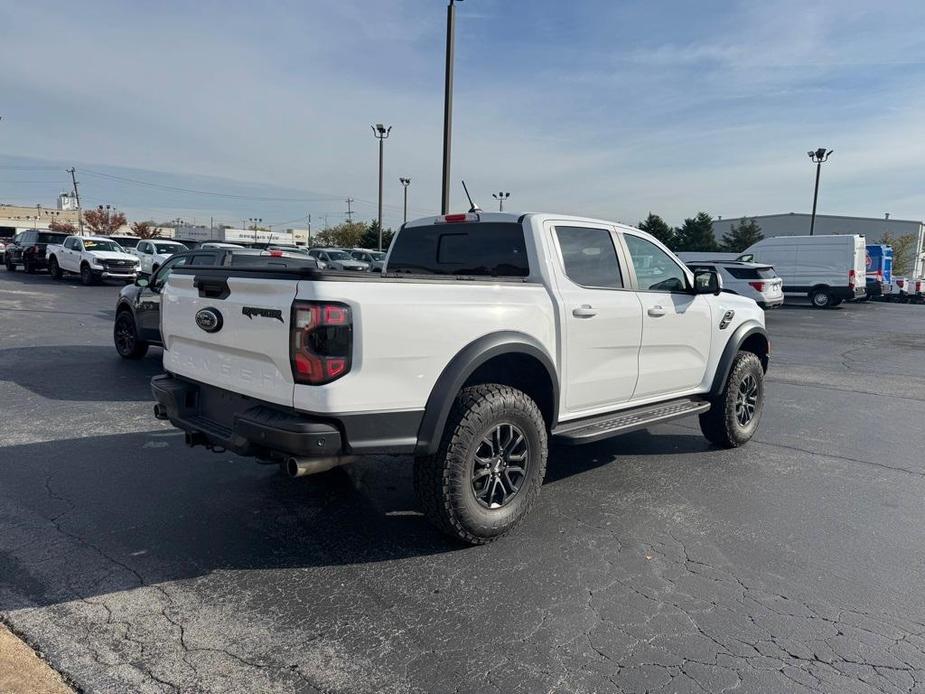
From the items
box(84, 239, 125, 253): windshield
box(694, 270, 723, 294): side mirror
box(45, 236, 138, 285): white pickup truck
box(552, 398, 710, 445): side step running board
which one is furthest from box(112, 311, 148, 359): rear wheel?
box(84, 239, 125, 253): windshield

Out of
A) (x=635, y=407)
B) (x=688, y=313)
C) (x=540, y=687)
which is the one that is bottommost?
(x=540, y=687)

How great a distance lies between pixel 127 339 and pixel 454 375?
7.59 m

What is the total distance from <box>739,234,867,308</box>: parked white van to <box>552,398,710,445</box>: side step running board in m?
21.6

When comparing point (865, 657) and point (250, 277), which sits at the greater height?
point (250, 277)

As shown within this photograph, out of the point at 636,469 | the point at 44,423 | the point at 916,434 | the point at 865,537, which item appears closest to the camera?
the point at 865,537

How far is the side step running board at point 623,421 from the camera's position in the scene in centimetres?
430

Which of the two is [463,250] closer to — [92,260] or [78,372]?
[78,372]

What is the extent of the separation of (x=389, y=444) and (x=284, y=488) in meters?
1.65

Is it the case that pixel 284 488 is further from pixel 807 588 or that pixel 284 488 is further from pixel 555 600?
pixel 807 588

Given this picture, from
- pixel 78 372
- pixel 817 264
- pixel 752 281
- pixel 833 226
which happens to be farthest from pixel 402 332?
pixel 833 226

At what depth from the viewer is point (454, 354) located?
3.59 metres

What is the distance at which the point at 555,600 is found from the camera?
328 centimetres

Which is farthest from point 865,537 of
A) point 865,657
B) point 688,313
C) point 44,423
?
point 44,423

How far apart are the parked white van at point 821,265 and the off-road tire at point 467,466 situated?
2386 centimetres
